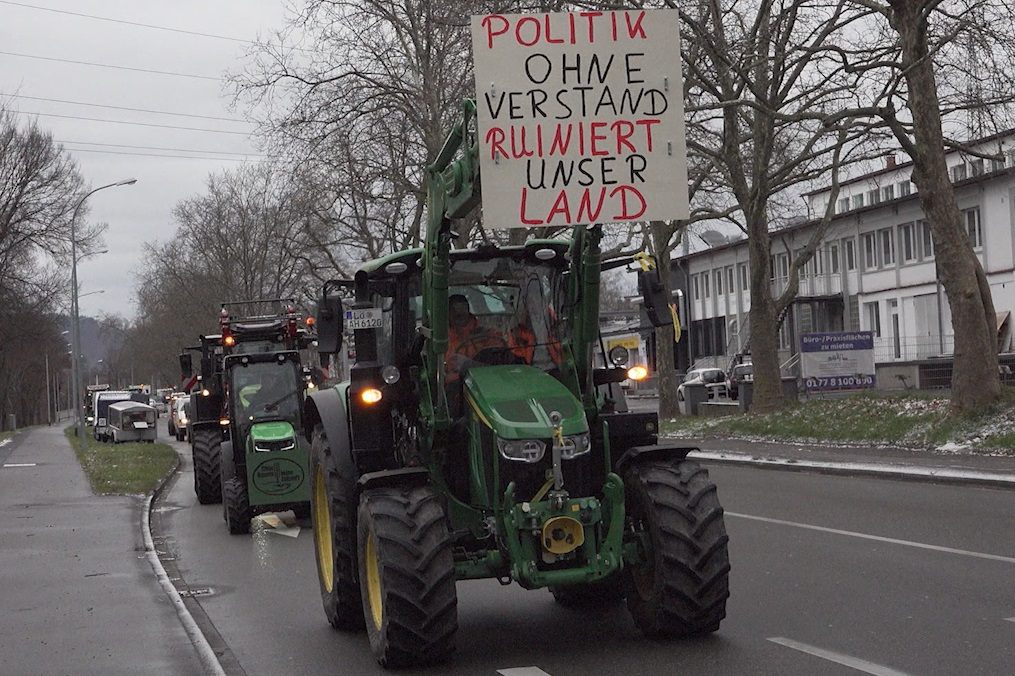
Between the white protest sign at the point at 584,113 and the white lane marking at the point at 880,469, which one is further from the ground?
the white protest sign at the point at 584,113

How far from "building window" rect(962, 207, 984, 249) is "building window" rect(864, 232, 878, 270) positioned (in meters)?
7.97

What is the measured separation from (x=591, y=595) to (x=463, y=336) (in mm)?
2117

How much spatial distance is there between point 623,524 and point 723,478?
1381 cm

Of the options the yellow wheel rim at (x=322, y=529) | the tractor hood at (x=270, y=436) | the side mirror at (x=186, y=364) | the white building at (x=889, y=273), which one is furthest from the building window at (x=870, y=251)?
the yellow wheel rim at (x=322, y=529)

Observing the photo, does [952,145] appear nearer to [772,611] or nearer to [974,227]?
[772,611]

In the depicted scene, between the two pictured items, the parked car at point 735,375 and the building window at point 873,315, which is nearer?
the parked car at point 735,375

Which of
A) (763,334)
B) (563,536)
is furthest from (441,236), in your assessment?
(763,334)

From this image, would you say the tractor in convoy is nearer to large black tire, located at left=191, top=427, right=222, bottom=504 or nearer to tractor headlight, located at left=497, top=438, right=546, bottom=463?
large black tire, located at left=191, top=427, right=222, bottom=504

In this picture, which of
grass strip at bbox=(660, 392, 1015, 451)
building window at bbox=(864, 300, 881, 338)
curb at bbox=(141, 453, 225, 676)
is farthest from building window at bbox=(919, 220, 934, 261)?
curb at bbox=(141, 453, 225, 676)

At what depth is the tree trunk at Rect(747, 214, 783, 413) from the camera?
3228 centimetres

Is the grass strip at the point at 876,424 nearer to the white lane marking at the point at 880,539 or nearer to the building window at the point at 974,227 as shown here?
the white lane marking at the point at 880,539

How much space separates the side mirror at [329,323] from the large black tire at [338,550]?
1.05 meters

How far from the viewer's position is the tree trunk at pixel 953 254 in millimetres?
23156

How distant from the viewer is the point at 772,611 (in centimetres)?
881
